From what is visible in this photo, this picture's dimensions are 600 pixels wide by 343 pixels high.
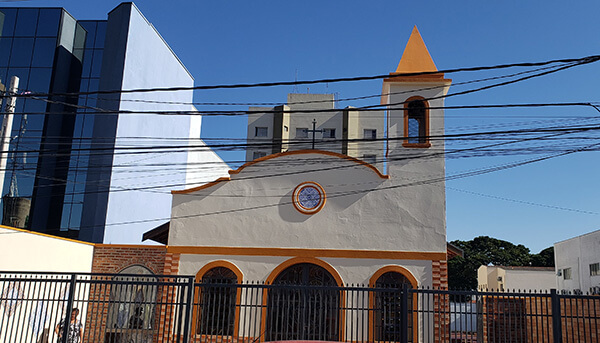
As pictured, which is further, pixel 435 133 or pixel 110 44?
pixel 110 44

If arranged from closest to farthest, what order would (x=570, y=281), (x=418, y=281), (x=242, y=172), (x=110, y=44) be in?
(x=418, y=281) < (x=242, y=172) < (x=110, y=44) < (x=570, y=281)

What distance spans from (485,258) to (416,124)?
47.0 m

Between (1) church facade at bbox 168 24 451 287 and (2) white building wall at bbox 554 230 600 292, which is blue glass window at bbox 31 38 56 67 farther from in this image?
(2) white building wall at bbox 554 230 600 292

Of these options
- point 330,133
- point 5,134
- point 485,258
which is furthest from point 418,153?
point 485,258

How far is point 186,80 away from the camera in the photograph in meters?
38.9

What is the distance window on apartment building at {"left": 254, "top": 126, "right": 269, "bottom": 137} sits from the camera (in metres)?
49.7

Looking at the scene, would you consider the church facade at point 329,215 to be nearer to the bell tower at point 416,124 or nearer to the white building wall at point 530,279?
the bell tower at point 416,124

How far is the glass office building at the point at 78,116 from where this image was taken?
28.8 metres

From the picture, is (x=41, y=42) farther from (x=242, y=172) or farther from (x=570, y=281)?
(x=570, y=281)

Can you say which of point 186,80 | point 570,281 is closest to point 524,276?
point 570,281

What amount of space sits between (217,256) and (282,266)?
6.29 ft

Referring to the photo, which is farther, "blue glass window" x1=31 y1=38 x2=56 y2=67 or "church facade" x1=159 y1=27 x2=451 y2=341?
"blue glass window" x1=31 y1=38 x2=56 y2=67

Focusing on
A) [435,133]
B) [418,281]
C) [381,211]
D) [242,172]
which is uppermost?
[435,133]

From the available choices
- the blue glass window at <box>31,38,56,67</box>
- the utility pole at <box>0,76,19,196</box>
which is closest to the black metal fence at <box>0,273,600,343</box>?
the utility pole at <box>0,76,19,196</box>
